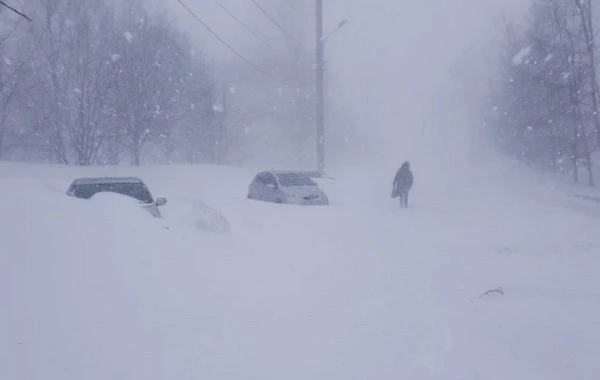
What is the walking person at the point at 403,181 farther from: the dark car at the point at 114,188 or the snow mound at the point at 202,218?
the dark car at the point at 114,188

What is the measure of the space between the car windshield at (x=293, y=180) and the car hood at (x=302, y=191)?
0.35 m

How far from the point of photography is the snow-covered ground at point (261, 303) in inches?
173

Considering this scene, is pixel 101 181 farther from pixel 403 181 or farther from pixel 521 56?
pixel 521 56

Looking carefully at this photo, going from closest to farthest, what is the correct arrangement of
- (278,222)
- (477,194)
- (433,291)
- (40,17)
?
(433,291), (278,222), (477,194), (40,17)

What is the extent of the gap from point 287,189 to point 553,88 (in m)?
19.5

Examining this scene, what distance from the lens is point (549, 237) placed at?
10883 millimetres

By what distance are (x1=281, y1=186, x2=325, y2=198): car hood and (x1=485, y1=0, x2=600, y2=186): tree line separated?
625 inches

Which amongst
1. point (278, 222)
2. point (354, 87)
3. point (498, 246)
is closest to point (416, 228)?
point (498, 246)

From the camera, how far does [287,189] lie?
17.0 metres

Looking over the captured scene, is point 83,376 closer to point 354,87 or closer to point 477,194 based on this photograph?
point 477,194

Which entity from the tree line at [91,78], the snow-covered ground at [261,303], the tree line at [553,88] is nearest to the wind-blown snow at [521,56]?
the tree line at [553,88]

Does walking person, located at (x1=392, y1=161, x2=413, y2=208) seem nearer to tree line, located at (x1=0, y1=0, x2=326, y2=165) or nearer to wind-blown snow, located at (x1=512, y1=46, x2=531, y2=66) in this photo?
tree line, located at (x1=0, y1=0, x2=326, y2=165)

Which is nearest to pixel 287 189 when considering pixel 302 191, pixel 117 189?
pixel 302 191

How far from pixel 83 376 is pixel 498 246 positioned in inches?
333
